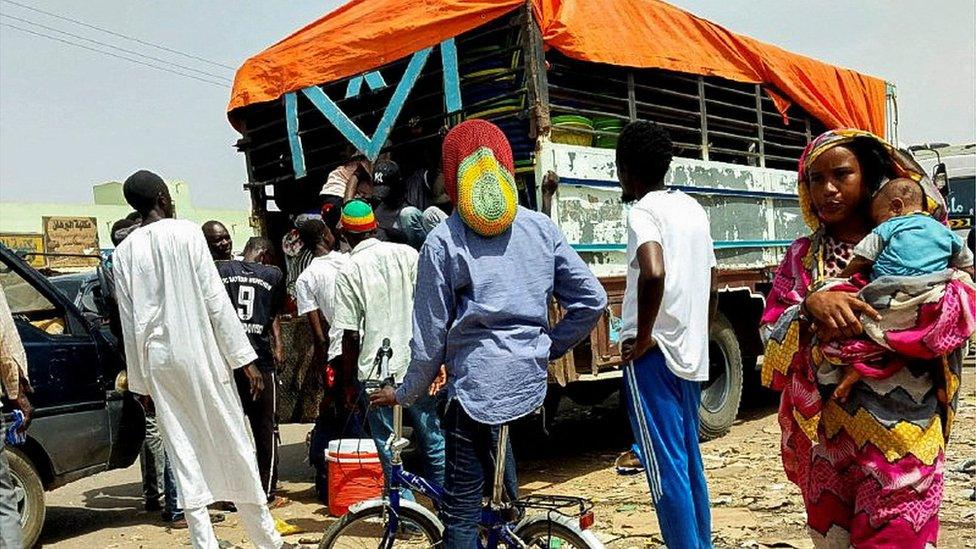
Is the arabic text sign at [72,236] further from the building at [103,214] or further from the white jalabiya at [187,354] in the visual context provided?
the white jalabiya at [187,354]

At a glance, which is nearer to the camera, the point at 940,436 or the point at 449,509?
the point at 940,436

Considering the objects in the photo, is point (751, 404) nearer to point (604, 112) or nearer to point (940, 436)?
point (604, 112)

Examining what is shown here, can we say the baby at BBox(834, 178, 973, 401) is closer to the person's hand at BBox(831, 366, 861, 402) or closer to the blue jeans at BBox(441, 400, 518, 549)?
the person's hand at BBox(831, 366, 861, 402)

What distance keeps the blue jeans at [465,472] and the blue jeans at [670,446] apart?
0.64 meters

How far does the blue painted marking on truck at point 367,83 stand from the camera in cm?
580

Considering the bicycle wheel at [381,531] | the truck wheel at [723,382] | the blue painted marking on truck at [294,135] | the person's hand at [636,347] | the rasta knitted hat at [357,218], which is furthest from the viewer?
the truck wheel at [723,382]

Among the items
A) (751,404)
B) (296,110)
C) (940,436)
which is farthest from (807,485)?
(751,404)

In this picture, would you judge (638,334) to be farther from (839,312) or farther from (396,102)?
(396,102)

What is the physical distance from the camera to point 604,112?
5.87 m

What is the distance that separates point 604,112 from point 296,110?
85.1 inches

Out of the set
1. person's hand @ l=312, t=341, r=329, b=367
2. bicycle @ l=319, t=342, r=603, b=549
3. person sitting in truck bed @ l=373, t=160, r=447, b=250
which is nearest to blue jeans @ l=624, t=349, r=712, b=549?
bicycle @ l=319, t=342, r=603, b=549

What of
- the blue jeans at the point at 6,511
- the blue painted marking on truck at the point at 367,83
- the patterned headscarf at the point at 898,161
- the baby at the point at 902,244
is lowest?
the blue jeans at the point at 6,511

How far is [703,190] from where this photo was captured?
6.40 metres

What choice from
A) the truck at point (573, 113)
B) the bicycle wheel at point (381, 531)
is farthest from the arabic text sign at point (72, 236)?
the bicycle wheel at point (381, 531)
